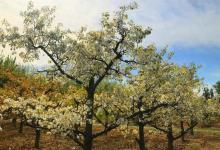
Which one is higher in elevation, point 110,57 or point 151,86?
A: point 110,57

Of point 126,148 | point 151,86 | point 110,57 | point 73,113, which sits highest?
point 110,57

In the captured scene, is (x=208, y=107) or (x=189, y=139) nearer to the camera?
(x=208, y=107)

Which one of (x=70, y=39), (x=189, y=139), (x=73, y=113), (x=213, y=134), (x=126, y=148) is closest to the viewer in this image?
(x=73, y=113)

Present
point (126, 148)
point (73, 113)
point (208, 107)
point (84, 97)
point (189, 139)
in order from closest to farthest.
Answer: point (73, 113) → point (84, 97) → point (208, 107) → point (126, 148) → point (189, 139)

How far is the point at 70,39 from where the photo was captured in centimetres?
2242

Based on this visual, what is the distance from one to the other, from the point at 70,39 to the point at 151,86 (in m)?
5.89

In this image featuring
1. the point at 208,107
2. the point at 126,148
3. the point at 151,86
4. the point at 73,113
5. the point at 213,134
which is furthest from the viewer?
the point at 213,134

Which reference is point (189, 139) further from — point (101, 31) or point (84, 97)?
point (101, 31)

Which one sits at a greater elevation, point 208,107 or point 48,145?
point 208,107

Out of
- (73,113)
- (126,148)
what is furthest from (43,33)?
(126,148)

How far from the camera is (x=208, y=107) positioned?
47.7m

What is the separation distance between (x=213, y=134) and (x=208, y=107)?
2443 centimetres

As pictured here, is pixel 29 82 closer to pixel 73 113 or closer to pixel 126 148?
pixel 126 148

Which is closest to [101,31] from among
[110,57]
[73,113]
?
[110,57]
